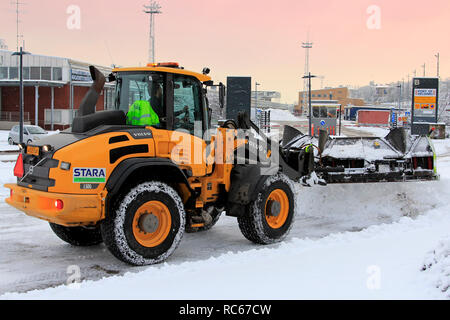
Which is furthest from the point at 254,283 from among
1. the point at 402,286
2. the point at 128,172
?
the point at 128,172

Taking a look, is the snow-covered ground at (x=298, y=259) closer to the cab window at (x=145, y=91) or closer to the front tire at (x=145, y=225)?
the front tire at (x=145, y=225)

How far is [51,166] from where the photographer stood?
5867mm

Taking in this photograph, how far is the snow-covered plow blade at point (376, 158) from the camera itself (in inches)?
380

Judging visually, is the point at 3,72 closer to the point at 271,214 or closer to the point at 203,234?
the point at 203,234

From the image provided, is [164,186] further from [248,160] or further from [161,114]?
[248,160]

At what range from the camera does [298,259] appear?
6.30m

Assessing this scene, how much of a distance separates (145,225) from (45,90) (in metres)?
44.7

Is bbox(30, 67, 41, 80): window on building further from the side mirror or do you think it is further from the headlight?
the headlight

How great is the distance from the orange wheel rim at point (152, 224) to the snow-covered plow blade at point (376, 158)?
379 centimetres

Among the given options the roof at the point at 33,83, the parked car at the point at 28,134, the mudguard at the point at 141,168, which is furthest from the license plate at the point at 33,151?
the roof at the point at 33,83

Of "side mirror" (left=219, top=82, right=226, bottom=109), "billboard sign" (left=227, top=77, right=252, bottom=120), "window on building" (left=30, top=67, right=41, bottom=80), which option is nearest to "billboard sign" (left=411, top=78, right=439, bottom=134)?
"billboard sign" (left=227, top=77, right=252, bottom=120)

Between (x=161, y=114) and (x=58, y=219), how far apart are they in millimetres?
1887

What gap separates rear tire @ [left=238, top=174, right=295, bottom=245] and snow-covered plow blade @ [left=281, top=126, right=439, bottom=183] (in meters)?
1.60

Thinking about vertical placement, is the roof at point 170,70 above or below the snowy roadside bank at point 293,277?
above
